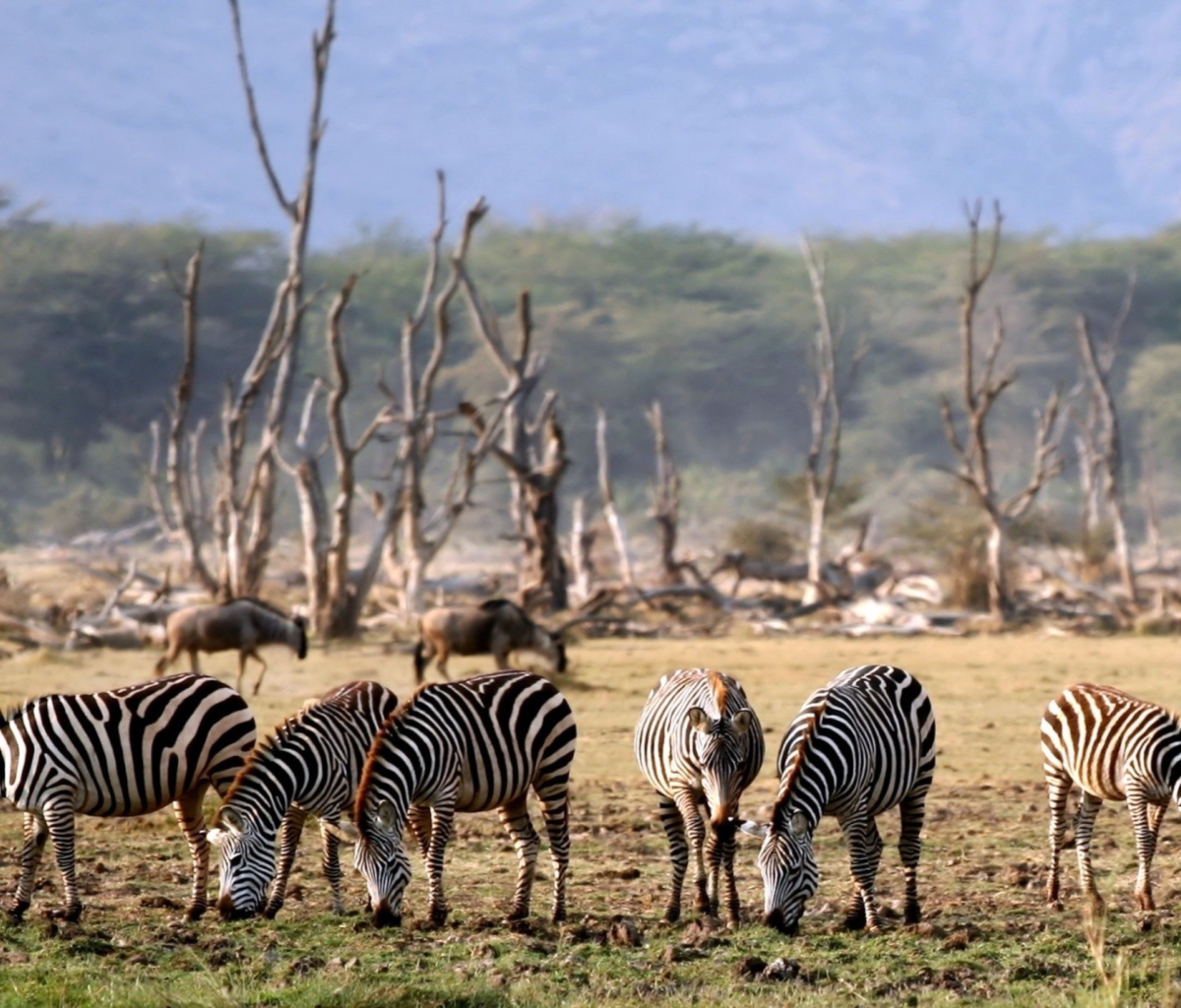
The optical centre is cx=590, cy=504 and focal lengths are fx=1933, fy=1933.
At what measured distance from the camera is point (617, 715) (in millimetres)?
17125

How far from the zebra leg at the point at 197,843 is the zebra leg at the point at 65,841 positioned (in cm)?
50

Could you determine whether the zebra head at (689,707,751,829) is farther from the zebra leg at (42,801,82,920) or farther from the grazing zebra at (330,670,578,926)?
the zebra leg at (42,801,82,920)

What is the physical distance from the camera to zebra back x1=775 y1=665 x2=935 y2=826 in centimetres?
812

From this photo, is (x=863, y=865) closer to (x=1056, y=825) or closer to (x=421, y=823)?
(x=1056, y=825)

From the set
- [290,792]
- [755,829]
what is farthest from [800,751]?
[290,792]

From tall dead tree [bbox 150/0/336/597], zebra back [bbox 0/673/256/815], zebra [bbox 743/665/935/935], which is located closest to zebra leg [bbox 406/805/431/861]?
zebra back [bbox 0/673/256/815]

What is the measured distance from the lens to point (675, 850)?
888 cm

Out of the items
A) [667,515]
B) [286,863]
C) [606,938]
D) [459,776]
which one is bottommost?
[606,938]

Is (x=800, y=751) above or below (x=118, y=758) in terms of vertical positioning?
above

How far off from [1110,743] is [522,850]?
110 inches

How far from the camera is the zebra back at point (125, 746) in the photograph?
861cm

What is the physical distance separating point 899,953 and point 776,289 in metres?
57.5

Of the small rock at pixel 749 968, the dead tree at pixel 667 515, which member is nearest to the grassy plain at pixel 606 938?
the small rock at pixel 749 968

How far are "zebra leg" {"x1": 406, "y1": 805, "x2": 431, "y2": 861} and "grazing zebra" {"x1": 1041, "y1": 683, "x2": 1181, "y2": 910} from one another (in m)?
2.99
